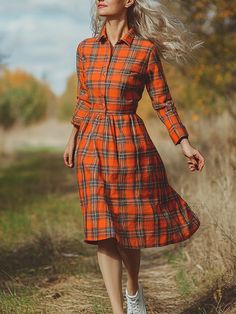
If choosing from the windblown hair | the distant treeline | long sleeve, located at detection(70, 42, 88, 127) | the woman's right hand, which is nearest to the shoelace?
the woman's right hand

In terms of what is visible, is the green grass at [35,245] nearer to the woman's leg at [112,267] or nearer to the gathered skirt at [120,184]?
the woman's leg at [112,267]

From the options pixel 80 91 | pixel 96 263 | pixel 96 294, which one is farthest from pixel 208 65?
pixel 80 91

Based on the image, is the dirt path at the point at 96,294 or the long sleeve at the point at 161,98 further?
the dirt path at the point at 96,294

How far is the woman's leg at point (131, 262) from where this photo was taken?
422cm

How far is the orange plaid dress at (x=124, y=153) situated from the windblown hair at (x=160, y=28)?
6.6 inches

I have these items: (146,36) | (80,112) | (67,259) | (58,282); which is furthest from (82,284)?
(146,36)

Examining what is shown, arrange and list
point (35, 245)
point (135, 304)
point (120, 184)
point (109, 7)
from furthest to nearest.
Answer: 1. point (35, 245)
2. point (135, 304)
3. point (109, 7)
4. point (120, 184)

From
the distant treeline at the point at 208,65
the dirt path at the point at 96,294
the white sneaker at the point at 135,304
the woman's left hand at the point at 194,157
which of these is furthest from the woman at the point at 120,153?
the distant treeline at the point at 208,65

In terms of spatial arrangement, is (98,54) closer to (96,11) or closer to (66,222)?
(96,11)

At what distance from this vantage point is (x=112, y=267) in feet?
13.5

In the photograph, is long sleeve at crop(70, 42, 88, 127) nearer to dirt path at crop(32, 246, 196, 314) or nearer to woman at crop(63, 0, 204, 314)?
woman at crop(63, 0, 204, 314)

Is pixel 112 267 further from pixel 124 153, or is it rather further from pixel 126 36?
pixel 126 36

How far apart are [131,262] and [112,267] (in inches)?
7.2

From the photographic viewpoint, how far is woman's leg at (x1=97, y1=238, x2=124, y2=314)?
410cm
